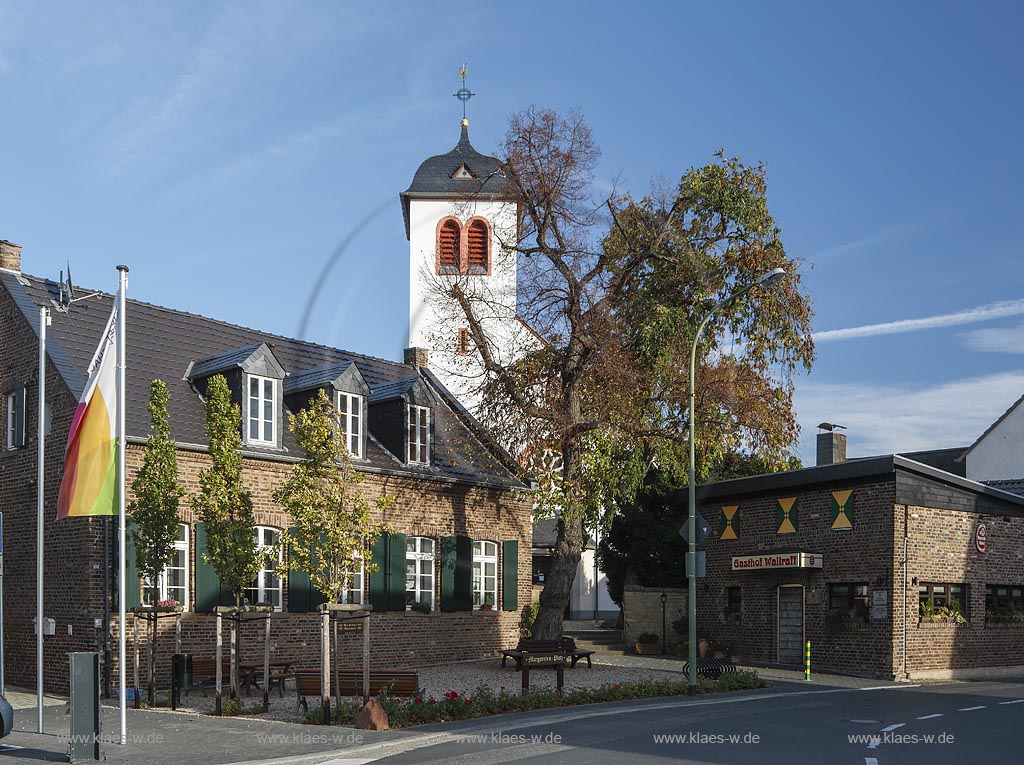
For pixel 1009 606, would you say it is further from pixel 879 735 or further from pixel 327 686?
pixel 327 686

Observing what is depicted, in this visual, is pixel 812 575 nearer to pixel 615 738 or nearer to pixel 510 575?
pixel 510 575

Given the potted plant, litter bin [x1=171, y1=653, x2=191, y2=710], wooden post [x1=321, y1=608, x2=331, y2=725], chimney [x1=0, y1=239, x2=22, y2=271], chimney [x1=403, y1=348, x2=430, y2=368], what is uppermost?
chimney [x1=0, y1=239, x2=22, y2=271]

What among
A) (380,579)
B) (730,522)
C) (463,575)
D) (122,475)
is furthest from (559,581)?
(122,475)

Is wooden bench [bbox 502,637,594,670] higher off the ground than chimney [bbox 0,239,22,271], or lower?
lower

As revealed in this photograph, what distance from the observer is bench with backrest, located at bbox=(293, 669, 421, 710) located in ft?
60.7

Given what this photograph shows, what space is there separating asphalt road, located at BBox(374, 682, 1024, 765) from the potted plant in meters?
Result: 11.8

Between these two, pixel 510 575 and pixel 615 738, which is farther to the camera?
A: pixel 510 575

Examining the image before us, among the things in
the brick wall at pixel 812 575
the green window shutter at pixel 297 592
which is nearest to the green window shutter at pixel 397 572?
the green window shutter at pixel 297 592

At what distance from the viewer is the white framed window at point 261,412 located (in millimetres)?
24844

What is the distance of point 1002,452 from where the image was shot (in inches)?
1825

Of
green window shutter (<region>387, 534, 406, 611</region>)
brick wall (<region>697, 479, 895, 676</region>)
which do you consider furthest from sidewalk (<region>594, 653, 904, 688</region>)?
green window shutter (<region>387, 534, 406, 611</region>)

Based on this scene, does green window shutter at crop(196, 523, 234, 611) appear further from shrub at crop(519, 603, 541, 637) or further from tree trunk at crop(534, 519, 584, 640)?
shrub at crop(519, 603, 541, 637)

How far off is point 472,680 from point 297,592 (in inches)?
168

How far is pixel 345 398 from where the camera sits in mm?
27156
